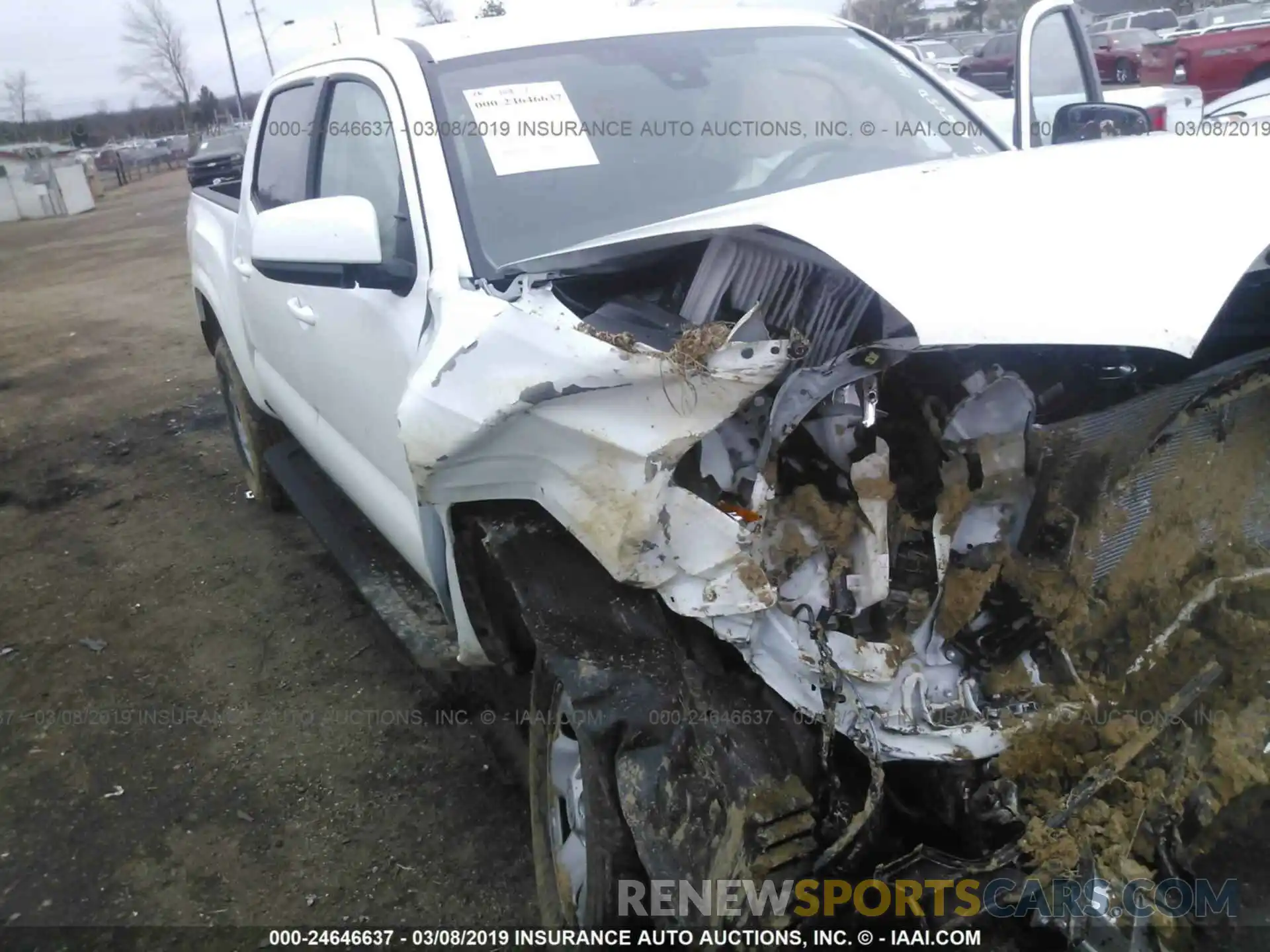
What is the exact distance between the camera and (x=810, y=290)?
1.63m

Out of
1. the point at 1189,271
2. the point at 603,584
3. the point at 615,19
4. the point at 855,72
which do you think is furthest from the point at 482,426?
the point at 855,72

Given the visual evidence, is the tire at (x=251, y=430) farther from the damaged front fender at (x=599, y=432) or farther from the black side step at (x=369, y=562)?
the damaged front fender at (x=599, y=432)

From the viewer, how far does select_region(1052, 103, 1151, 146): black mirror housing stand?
292 cm

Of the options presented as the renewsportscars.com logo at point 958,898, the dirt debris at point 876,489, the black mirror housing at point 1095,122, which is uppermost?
the black mirror housing at point 1095,122

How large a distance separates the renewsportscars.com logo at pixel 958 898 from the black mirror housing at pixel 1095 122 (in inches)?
84.8

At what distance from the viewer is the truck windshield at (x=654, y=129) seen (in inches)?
92.5

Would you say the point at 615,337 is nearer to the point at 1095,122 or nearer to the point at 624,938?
the point at 624,938

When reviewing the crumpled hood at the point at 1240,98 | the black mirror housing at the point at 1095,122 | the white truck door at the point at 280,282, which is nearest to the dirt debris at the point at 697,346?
the white truck door at the point at 280,282

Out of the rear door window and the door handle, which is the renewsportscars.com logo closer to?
the door handle

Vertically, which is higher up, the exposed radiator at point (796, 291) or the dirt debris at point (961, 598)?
the exposed radiator at point (796, 291)

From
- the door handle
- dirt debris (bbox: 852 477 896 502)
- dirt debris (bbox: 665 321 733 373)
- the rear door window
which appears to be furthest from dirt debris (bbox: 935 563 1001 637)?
the rear door window

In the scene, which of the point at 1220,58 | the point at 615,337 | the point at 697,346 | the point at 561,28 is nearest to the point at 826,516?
the point at 697,346

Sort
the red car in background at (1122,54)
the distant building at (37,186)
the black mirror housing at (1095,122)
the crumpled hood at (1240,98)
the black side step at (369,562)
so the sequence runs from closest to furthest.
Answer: the black side step at (369,562), the black mirror housing at (1095,122), the crumpled hood at (1240,98), the red car in background at (1122,54), the distant building at (37,186)

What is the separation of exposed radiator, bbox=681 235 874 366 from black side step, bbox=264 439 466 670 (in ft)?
4.21
